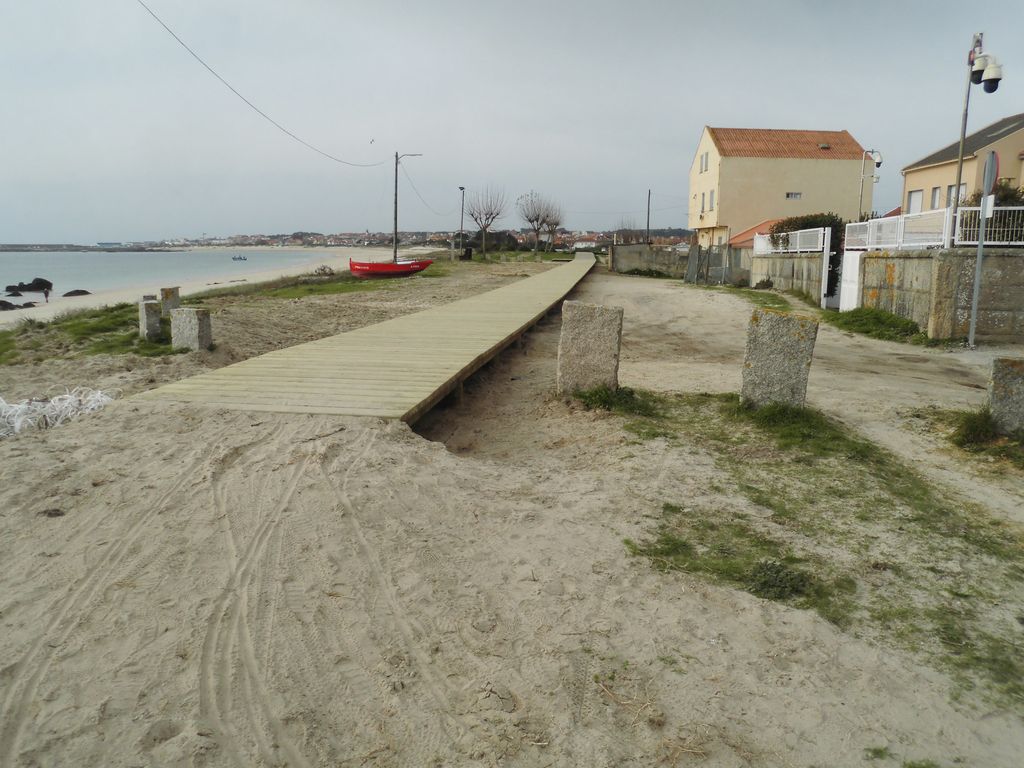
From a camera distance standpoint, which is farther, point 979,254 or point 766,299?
point 766,299

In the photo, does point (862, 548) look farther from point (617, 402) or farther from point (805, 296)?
point (805, 296)

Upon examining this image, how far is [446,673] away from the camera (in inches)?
119

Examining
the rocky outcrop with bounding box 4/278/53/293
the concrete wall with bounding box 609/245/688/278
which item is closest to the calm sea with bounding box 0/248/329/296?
the rocky outcrop with bounding box 4/278/53/293

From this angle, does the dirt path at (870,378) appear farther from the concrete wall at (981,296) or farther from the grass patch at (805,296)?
the grass patch at (805,296)

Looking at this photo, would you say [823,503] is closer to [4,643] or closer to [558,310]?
[4,643]

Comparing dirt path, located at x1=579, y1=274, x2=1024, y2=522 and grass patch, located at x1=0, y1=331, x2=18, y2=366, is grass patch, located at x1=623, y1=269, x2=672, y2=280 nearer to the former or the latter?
dirt path, located at x1=579, y1=274, x2=1024, y2=522

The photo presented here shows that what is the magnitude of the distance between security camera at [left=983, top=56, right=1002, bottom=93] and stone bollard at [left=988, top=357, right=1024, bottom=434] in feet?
28.8

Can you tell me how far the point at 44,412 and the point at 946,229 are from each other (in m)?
12.8

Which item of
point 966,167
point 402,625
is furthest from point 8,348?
point 966,167

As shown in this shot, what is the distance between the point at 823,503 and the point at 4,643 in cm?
448

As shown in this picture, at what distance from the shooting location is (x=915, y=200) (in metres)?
33.8

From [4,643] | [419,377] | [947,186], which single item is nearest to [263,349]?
[419,377]

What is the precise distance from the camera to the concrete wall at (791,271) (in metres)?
19.2

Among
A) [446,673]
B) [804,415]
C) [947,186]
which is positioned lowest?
[446,673]
